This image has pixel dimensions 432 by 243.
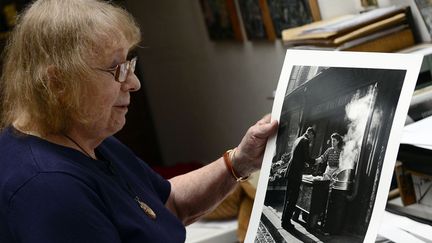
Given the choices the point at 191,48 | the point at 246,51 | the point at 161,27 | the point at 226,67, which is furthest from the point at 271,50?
the point at 161,27

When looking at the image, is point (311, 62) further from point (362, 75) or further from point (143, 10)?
point (143, 10)

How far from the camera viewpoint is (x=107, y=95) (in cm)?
117

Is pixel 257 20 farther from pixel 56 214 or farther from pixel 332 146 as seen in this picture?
pixel 56 214

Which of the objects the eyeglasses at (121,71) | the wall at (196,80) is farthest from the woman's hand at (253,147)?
the wall at (196,80)

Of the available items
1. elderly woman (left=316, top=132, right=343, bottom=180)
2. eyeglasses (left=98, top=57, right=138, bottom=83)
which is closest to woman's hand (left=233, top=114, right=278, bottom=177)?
elderly woman (left=316, top=132, right=343, bottom=180)

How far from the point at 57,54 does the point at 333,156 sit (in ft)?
1.65

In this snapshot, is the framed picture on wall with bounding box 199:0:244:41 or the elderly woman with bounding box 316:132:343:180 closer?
the elderly woman with bounding box 316:132:343:180

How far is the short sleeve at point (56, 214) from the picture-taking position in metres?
1.04

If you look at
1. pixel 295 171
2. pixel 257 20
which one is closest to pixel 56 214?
pixel 295 171

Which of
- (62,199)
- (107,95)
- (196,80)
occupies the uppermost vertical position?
(107,95)

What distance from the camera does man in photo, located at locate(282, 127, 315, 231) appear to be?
4.01 ft

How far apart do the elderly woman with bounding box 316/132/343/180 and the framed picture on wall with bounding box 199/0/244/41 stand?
1.66 meters

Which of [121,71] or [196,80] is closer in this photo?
[121,71]

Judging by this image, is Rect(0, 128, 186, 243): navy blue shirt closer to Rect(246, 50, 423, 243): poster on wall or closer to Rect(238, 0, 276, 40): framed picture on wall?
Rect(246, 50, 423, 243): poster on wall
